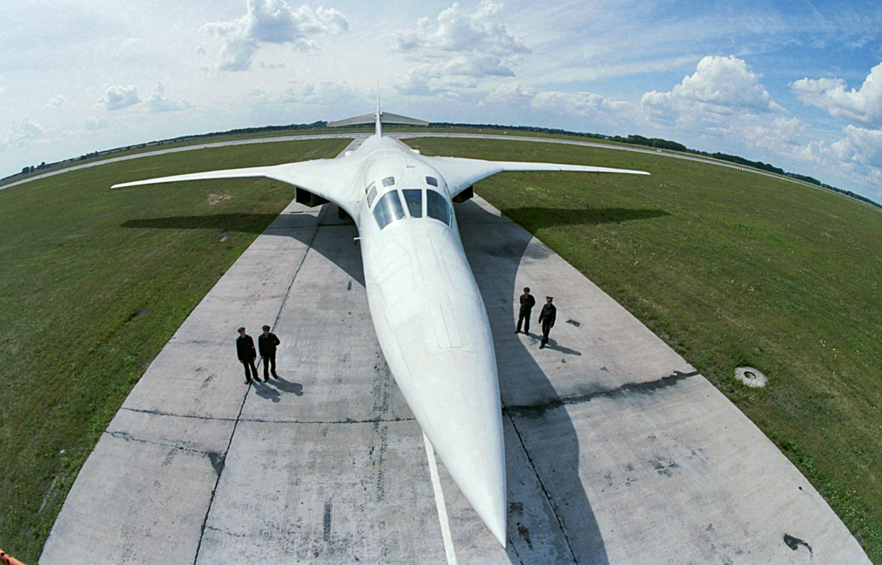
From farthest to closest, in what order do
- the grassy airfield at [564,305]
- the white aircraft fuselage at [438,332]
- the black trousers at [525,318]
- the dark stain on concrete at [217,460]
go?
the black trousers at [525,318]
the grassy airfield at [564,305]
the dark stain on concrete at [217,460]
the white aircraft fuselage at [438,332]

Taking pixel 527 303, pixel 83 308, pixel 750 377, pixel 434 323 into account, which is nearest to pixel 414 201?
pixel 527 303

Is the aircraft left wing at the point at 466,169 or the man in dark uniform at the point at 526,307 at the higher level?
the aircraft left wing at the point at 466,169

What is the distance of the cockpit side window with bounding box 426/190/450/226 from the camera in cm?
724

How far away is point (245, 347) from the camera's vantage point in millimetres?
6074

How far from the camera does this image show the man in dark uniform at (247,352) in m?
6.02

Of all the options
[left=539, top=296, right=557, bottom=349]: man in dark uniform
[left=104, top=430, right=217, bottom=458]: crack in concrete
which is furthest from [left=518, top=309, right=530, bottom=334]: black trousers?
[left=104, top=430, right=217, bottom=458]: crack in concrete

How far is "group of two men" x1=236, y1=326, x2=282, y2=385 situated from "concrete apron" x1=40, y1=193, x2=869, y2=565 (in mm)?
305

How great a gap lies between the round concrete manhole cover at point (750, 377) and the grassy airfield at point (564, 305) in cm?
16

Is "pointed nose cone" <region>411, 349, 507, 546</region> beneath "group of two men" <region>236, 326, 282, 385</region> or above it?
above

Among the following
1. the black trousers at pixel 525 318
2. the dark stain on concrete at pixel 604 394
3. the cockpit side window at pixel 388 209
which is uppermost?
the cockpit side window at pixel 388 209

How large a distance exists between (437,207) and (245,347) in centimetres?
429

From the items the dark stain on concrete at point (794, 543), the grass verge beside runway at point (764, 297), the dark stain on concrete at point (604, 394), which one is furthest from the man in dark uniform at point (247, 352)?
the dark stain on concrete at point (794, 543)

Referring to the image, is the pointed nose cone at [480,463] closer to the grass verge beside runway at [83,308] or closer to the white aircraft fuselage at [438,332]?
the white aircraft fuselage at [438,332]

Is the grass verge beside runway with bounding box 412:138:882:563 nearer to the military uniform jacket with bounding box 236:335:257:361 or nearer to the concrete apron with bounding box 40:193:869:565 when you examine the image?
the concrete apron with bounding box 40:193:869:565
